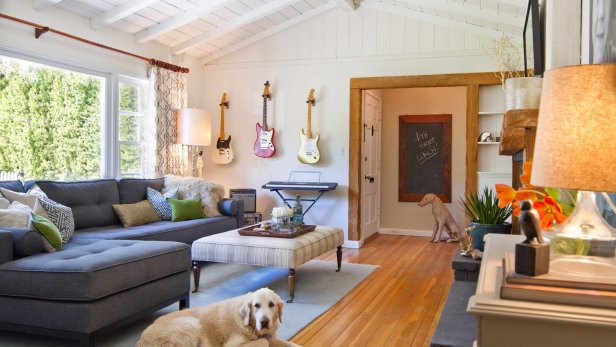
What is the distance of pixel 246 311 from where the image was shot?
2447 millimetres

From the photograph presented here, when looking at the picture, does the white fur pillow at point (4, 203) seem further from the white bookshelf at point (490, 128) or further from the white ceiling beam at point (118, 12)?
the white bookshelf at point (490, 128)

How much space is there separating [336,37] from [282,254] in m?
3.60

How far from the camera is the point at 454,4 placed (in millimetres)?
5234

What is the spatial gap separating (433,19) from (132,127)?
3.75 metres

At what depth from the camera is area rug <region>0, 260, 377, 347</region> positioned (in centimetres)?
296

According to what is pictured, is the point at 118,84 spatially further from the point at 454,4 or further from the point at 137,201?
the point at 454,4

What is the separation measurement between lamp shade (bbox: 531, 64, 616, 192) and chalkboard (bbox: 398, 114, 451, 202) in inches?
263

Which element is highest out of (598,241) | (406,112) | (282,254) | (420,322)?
(406,112)

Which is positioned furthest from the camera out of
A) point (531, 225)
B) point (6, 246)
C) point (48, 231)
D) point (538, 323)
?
point (48, 231)

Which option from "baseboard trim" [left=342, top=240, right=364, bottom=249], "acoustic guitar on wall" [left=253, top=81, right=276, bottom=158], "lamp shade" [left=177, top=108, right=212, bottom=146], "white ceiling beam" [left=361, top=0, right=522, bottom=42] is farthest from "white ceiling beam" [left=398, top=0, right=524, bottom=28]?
"baseboard trim" [left=342, top=240, right=364, bottom=249]

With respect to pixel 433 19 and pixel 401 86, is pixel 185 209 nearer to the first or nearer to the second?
pixel 401 86

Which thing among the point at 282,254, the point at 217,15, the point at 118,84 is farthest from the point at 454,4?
the point at 118,84

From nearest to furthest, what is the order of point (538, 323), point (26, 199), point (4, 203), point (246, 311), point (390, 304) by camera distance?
point (538, 323) < point (246, 311) < point (4, 203) < point (26, 199) < point (390, 304)

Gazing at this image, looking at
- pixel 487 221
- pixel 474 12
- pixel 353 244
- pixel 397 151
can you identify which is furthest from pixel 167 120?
pixel 487 221
